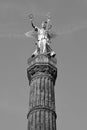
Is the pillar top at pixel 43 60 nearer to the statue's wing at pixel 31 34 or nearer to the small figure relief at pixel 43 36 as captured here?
the small figure relief at pixel 43 36

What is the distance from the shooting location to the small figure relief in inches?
1231

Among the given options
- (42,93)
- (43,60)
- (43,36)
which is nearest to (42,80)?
(42,93)

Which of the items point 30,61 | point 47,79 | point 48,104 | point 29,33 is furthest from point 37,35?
point 48,104

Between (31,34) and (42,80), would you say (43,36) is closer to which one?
(31,34)

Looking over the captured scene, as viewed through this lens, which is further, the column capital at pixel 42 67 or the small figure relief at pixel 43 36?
the small figure relief at pixel 43 36

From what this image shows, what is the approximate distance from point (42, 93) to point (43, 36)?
584 cm

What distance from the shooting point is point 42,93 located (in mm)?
28062

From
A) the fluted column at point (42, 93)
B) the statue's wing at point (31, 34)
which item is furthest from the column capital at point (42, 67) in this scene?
the statue's wing at point (31, 34)

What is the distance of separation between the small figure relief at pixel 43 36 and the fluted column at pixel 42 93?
0.99 meters

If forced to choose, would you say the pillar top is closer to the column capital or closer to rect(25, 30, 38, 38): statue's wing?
the column capital

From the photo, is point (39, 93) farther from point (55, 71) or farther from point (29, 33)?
point (29, 33)

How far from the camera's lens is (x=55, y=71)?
99.2ft

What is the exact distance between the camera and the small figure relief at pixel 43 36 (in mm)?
31266

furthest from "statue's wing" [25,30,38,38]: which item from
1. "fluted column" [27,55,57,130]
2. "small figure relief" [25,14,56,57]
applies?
"fluted column" [27,55,57,130]
